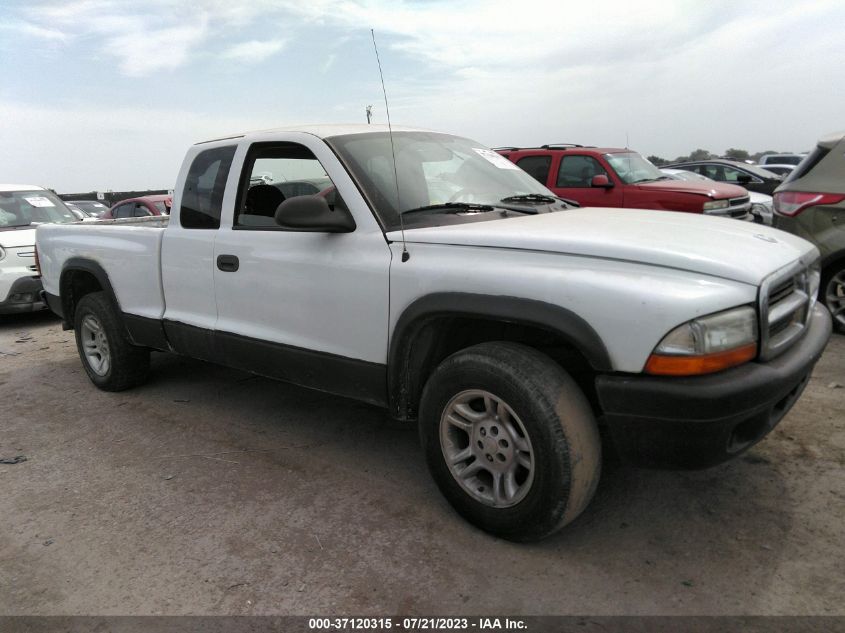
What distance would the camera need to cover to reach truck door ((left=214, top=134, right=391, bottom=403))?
3.08 meters

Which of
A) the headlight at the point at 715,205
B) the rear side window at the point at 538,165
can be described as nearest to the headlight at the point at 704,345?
the headlight at the point at 715,205

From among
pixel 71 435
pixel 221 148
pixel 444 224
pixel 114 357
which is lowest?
pixel 71 435

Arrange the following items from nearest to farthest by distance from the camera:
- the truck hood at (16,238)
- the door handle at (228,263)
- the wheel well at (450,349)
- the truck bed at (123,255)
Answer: the wheel well at (450,349) < the door handle at (228,263) < the truck bed at (123,255) < the truck hood at (16,238)

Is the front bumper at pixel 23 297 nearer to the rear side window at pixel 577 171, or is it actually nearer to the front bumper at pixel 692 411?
the rear side window at pixel 577 171

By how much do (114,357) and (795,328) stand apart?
4396 mm

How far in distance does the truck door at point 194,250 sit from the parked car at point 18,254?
176 inches

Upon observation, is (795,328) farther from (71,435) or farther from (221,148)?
(71,435)

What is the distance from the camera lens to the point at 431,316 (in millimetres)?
2799

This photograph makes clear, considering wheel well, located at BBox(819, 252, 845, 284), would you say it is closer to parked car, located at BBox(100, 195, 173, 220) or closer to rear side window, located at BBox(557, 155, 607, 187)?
rear side window, located at BBox(557, 155, 607, 187)

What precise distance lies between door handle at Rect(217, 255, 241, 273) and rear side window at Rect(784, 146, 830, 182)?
4945mm

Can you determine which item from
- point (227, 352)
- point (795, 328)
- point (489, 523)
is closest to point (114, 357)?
point (227, 352)

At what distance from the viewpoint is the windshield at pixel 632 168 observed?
9.17m

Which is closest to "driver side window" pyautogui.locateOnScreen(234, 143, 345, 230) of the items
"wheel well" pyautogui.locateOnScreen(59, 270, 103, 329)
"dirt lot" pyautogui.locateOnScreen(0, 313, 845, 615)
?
"dirt lot" pyautogui.locateOnScreen(0, 313, 845, 615)

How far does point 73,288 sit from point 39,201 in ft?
15.0
